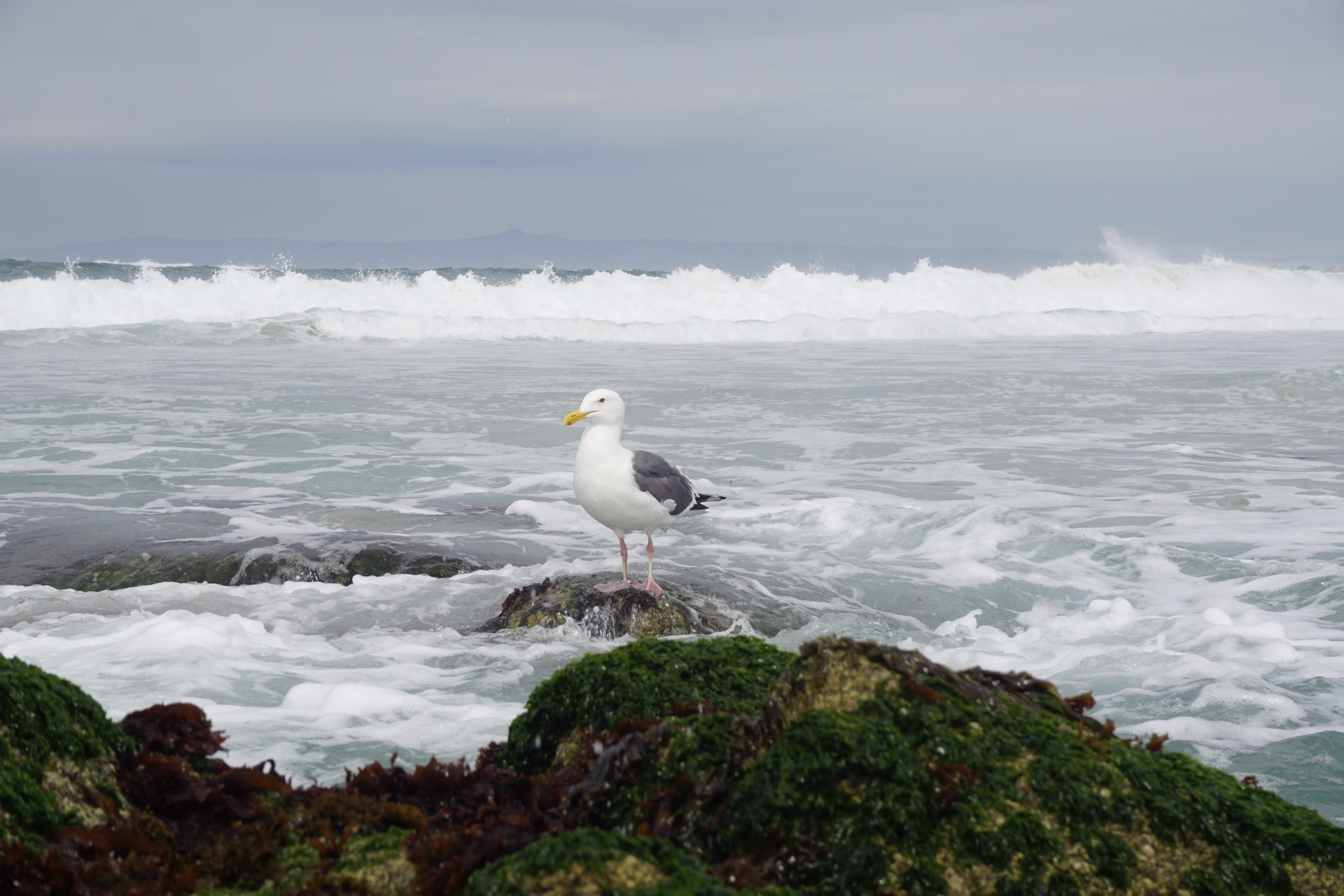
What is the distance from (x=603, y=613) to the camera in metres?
6.32

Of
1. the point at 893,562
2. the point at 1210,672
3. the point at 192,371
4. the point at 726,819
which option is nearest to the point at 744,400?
the point at 893,562

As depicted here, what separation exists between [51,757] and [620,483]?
4221mm

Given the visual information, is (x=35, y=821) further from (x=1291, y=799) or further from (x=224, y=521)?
(x=224, y=521)

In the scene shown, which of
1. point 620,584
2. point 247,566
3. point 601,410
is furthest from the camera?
point 247,566

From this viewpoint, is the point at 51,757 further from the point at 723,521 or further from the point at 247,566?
the point at 723,521

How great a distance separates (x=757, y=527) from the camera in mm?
9219

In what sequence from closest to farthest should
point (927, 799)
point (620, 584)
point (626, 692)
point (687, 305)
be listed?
point (927, 799)
point (626, 692)
point (620, 584)
point (687, 305)

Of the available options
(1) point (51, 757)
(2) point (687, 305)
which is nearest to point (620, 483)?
(1) point (51, 757)

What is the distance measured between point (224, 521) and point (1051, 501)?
277 inches

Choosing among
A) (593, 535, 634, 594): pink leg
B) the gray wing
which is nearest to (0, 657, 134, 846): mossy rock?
(593, 535, 634, 594): pink leg

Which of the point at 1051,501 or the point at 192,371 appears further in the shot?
the point at 192,371

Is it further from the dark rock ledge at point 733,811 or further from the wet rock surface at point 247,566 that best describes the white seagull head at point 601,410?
the dark rock ledge at point 733,811

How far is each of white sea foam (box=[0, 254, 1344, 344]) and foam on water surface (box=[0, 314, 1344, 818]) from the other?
13278mm

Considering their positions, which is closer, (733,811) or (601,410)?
(733,811)
